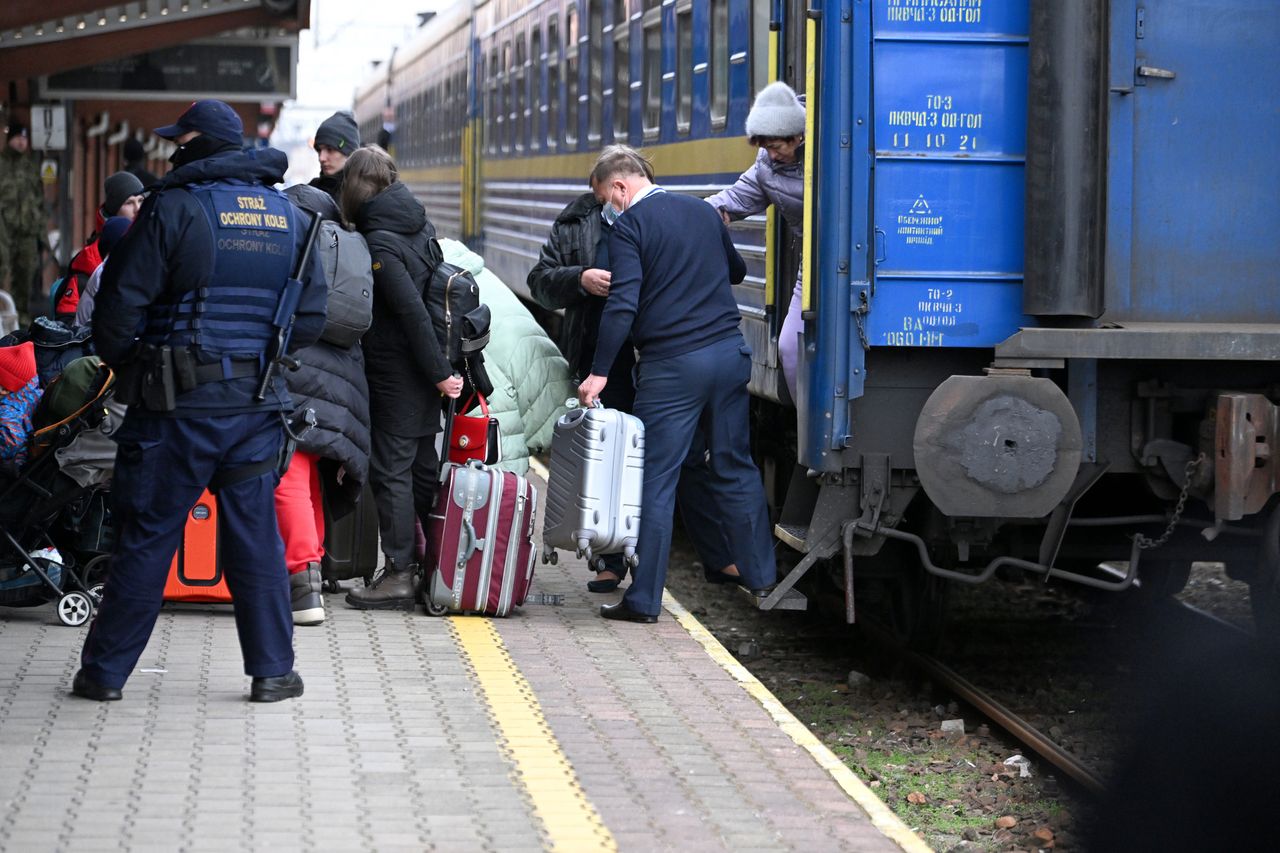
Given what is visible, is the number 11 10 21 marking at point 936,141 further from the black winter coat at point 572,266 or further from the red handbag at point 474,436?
the red handbag at point 474,436

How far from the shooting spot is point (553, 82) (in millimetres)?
15141

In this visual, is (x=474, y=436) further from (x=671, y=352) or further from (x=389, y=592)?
(x=671, y=352)

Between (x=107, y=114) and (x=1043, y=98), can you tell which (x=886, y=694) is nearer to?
(x=1043, y=98)

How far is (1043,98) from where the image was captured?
22.7 ft

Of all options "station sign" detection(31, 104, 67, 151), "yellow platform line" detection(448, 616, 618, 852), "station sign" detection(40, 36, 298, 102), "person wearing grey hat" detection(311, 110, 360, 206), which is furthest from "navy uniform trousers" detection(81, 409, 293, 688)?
"station sign" detection(40, 36, 298, 102)

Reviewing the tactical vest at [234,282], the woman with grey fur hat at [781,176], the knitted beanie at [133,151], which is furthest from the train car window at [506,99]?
the tactical vest at [234,282]

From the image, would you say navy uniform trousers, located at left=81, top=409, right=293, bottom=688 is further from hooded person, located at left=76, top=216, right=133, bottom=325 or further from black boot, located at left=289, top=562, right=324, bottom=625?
hooded person, located at left=76, top=216, right=133, bottom=325

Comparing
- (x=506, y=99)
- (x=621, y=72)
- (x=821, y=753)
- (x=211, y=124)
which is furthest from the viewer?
(x=506, y=99)

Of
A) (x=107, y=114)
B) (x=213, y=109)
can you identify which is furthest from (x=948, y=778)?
(x=107, y=114)

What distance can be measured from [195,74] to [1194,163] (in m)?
16.4

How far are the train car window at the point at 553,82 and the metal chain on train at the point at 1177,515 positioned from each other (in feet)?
27.0

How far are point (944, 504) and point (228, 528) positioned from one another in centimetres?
239

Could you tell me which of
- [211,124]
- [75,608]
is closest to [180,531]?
[211,124]

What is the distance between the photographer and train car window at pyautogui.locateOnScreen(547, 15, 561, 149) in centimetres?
1488
